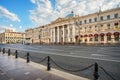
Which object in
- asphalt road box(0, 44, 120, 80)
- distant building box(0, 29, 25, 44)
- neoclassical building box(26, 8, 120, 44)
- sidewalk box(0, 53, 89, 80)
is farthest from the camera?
distant building box(0, 29, 25, 44)

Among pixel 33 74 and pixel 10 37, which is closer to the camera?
pixel 33 74

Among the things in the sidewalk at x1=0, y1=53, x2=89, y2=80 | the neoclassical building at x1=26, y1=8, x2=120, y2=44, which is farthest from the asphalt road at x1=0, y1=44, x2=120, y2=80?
the neoclassical building at x1=26, y1=8, x2=120, y2=44

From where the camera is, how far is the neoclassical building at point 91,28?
37.8 m

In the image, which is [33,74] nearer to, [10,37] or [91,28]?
[91,28]

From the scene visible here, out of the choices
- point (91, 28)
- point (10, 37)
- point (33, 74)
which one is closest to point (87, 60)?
point (33, 74)

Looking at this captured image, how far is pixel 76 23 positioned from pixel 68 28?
19.4 feet

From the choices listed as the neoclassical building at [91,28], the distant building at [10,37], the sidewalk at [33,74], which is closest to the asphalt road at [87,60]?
the sidewalk at [33,74]

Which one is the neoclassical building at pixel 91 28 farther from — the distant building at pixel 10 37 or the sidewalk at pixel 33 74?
the distant building at pixel 10 37

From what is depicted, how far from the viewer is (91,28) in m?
44.9

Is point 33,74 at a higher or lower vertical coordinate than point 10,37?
lower

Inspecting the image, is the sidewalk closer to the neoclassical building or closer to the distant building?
the neoclassical building

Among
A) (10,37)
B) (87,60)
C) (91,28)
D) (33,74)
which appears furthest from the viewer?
(10,37)

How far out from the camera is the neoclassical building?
124 feet

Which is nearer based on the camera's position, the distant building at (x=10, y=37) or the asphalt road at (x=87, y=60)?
the asphalt road at (x=87, y=60)
